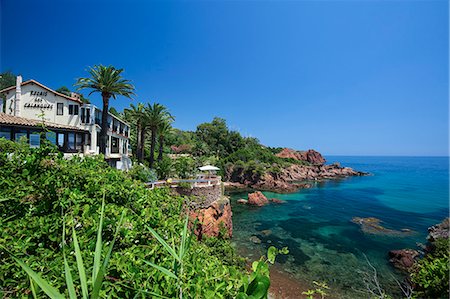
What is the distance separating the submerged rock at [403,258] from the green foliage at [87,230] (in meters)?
22.3

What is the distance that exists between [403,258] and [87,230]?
24.6m

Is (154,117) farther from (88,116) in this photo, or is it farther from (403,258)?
(403,258)

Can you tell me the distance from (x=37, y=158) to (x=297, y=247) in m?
22.1

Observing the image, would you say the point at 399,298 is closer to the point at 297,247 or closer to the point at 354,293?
the point at 354,293

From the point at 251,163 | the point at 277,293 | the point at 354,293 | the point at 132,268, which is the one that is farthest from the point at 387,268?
the point at 251,163

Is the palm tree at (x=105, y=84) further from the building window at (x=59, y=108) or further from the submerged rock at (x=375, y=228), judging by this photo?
the submerged rock at (x=375, y=228)

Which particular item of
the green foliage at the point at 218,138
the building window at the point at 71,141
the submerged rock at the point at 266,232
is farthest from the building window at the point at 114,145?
the green foliage at the point at 218,138

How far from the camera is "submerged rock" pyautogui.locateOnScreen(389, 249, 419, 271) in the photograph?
697 inches

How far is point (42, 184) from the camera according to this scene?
3.71 metres

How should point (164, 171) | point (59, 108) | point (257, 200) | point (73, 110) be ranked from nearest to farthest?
point (59, 108)
point (73, 110)
point (164, 171)
point (257, 200)

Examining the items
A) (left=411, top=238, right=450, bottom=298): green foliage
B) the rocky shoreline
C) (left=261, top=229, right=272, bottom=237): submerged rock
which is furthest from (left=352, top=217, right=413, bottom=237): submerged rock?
(left=411, top=238, right=450, bottom=298): green foliage

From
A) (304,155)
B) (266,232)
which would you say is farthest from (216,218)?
(304,155)

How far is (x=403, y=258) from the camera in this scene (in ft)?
59.7

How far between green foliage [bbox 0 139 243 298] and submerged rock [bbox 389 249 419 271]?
22.3 m
